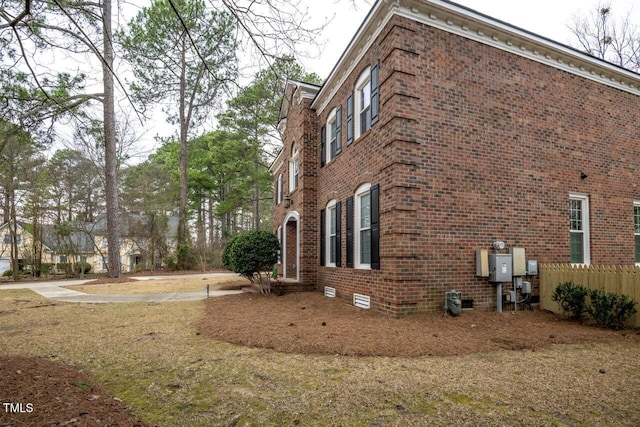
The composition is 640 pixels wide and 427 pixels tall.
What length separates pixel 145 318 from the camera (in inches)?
285

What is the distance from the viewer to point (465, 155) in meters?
7.22

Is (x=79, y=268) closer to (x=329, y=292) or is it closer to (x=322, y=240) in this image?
(x=322, y=240)

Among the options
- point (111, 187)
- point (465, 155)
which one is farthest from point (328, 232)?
point (111, 187)

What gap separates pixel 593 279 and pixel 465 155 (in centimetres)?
321

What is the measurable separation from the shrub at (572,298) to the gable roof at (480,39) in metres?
5.00

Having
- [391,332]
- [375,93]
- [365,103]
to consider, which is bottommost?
[391,332]

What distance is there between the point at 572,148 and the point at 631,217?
2.73m

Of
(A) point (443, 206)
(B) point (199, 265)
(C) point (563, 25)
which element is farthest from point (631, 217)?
(B) point (199, 265)

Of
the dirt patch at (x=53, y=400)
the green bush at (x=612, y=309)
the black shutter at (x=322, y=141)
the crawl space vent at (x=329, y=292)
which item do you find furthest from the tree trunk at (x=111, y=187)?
the green bush at (x=612, y=309)

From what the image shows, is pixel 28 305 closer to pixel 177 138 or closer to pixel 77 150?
pixel 77 150

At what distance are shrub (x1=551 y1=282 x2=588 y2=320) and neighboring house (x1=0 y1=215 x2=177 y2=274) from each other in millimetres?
21361

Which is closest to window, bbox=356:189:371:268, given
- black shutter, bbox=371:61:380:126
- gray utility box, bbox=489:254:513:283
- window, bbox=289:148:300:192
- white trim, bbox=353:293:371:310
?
white trim, bbox=353:293:371:310

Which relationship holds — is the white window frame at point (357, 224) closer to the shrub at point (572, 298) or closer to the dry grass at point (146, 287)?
the shrub at point (572, 298)

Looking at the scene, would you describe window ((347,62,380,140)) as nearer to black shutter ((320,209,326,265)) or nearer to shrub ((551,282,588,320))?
black shutter ((320,209,326,265))
